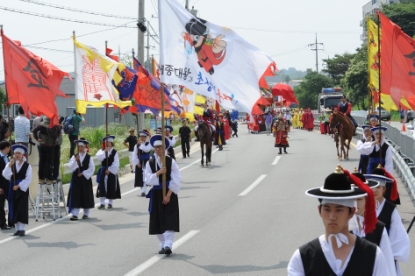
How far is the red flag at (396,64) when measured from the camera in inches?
490

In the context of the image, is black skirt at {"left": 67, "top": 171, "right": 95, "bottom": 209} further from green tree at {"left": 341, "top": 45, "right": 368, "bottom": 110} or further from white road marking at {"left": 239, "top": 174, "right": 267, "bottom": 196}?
green tree at {"left": 341, "top": 45, "right": 368, "bottom": 110}

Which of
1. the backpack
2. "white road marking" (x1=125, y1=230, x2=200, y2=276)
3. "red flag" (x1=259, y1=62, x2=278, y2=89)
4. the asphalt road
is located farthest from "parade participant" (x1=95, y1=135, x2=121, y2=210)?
"red flag" (x1=259, y1=62, x2=278, y2=89)

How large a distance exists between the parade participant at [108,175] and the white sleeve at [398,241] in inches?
467

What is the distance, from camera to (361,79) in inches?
3007

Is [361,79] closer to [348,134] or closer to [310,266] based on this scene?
[348,134]

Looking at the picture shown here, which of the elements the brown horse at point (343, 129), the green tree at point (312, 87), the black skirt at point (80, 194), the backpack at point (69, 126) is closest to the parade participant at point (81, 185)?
the black skirt at point (80, 194)

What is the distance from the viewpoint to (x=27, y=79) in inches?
585

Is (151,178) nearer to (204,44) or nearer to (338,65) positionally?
(204,44)

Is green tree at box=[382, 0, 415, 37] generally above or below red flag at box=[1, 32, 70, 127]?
above

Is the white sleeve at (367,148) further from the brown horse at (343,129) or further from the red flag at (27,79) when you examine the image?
the brown horse at (343,129)

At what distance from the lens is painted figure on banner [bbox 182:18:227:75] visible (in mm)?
12073

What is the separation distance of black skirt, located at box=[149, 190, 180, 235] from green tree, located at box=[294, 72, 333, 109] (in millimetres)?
96495

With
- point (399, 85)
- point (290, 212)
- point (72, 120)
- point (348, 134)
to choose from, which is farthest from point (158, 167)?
point (348, 134)

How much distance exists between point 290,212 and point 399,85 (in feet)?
15.7
